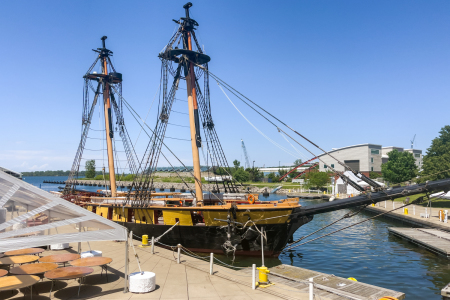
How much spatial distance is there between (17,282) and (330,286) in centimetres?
1057

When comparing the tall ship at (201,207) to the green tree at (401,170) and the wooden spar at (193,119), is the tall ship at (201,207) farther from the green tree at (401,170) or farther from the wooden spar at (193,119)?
the green tree at (401,170)

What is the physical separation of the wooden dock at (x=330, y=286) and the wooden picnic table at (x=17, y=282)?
24.5ft

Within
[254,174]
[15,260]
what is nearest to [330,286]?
[15,260]

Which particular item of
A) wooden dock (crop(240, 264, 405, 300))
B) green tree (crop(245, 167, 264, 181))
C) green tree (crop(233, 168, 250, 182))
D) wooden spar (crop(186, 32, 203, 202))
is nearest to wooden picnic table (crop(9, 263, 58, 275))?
wooden dock (crop(240, 264, 405, 300))

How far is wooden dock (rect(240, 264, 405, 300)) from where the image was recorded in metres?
10.6

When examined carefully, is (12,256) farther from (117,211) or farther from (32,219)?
(117,211)

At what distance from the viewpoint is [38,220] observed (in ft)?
26.9

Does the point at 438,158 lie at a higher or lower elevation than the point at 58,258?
higher

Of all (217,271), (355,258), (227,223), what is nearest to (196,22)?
(227,223)

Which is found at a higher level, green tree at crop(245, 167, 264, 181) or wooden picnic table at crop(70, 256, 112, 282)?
green tree at crop(245, 167, 264, 181)

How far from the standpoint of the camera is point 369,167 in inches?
3514

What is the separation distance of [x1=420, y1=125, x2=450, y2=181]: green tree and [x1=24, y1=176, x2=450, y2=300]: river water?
1793 cm

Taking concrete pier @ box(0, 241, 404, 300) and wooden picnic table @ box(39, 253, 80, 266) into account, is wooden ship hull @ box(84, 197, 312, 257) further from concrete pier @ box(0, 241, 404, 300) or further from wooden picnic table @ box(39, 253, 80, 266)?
wooden picnic table @ box(39, 253, 80, 266)

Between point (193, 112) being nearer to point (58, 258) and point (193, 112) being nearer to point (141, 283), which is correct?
point (58, 258)
